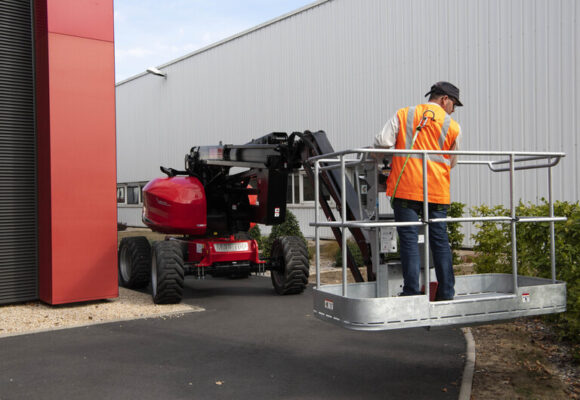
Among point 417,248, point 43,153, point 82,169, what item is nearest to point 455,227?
point 417,248

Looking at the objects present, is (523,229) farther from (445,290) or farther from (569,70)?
(569,70)

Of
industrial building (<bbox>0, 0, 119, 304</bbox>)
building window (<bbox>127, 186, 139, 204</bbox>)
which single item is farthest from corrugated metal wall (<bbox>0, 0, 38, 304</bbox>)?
building window (<bbox>127, 186, 139, 204</bbox>)

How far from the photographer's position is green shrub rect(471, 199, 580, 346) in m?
5.68

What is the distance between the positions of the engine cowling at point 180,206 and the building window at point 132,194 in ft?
72.8

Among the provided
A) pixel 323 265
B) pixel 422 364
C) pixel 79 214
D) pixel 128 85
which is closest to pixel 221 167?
pixel 79 214

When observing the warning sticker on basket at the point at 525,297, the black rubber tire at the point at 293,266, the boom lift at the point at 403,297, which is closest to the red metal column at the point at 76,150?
the black rubber tire at the point at 293,266

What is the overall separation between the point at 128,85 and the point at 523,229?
28681 mm

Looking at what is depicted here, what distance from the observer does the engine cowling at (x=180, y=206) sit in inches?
389

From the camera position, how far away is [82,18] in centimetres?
897

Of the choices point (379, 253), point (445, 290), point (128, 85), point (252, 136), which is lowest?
point (445, 290)

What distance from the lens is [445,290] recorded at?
4840 millimetres

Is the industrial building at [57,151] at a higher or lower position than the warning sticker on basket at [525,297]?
higher

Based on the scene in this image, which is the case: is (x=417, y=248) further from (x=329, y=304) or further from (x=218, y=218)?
(x=218, y=218)

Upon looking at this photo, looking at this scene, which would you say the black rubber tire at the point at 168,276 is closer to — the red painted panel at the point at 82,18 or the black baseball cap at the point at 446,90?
the red painted panel at the point at 82,18
